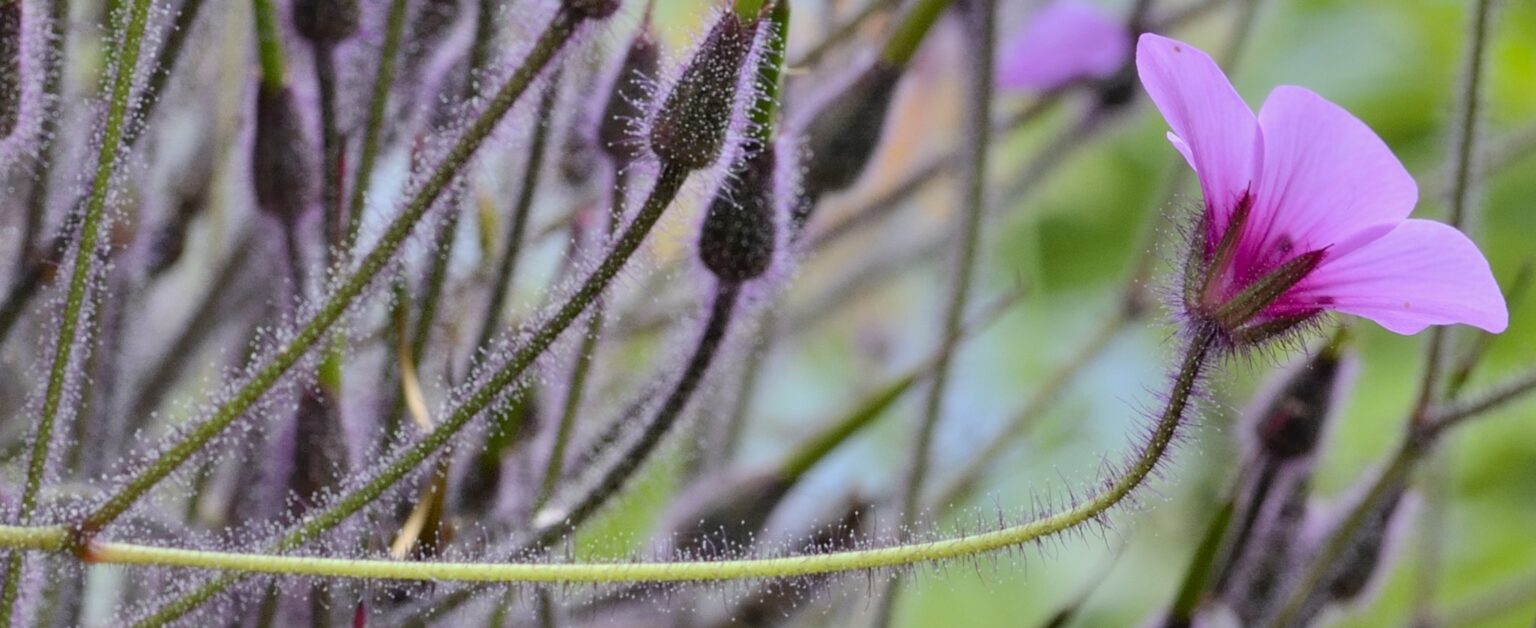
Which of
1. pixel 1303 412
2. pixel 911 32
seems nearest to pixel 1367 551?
pixel 1303 412

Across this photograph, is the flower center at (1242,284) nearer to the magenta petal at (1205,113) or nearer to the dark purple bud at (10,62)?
the magenta petal at (1205,113)

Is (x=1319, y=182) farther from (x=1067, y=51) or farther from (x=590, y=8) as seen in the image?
(x=1067, y=51)

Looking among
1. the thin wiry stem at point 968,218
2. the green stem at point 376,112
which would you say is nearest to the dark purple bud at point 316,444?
the green stem at point 376,112

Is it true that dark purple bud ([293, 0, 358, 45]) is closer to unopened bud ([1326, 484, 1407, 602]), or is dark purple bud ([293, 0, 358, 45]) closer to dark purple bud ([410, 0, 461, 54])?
dark purple bud ([410, 0, 461, 54])

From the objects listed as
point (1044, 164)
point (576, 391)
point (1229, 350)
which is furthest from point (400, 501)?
point (1044, 164)

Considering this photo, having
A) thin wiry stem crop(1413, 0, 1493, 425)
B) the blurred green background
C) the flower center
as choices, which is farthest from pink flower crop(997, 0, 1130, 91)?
the flower center
